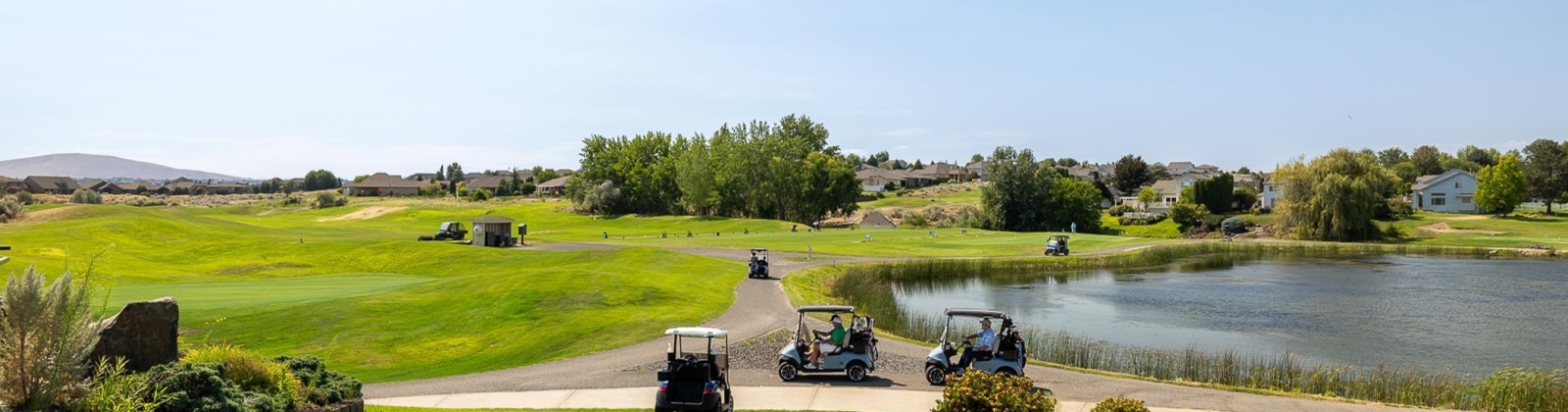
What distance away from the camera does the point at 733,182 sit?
120 meters

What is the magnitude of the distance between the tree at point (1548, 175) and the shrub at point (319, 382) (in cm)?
13158

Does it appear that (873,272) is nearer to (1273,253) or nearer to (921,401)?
(921,401)

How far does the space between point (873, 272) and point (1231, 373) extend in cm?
3271

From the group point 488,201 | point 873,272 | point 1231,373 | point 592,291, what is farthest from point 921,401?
point 488,201

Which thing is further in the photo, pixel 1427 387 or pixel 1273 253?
pixel 1273 253

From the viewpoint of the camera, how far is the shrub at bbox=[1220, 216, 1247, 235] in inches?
4063

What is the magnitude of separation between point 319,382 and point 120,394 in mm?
3430

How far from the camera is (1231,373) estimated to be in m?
26.2

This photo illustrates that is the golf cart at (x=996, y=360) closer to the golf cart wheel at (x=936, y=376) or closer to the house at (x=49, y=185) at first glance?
the golf cart wheel at (x=936, y=376)

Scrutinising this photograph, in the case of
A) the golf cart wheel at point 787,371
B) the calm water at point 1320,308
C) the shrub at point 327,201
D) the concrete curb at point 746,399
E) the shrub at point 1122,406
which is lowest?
the calm water at point 1320,308

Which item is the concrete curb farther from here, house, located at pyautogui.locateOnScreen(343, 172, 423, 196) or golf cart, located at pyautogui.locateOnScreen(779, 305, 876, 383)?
house, located at pyautogui.locateOnScreen(343, 172, 423, 196)

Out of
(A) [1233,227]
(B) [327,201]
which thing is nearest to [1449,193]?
(A) [1233,227]

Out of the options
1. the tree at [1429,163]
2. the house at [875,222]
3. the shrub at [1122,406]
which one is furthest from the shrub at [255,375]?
the tree at [1429,163]

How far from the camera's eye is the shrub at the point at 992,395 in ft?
44.7
